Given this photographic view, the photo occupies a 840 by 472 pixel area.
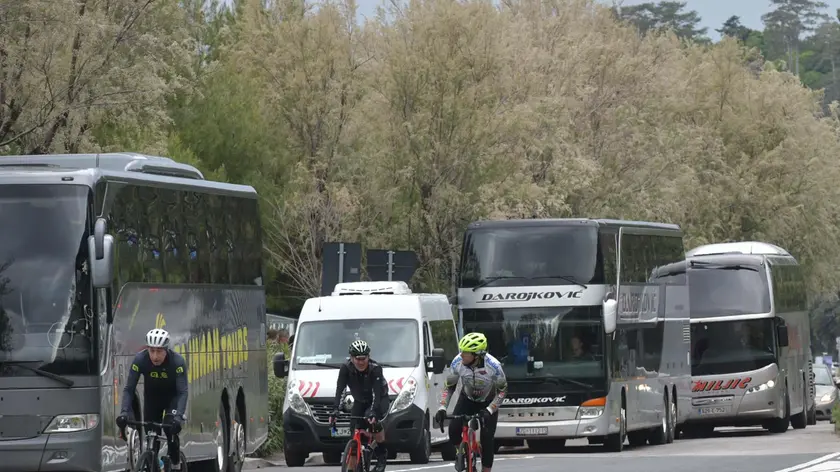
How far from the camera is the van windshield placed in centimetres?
2688

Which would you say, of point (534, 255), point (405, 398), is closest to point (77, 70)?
point (534, 255)

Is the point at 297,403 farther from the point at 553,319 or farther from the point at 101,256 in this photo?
the point at 101,256

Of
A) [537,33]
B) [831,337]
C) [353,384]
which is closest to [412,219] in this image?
[537,33]

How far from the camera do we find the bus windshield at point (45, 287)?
17.7 metres

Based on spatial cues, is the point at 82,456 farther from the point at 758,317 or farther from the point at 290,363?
the point at 758,317

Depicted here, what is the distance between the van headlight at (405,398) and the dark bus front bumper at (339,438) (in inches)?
2.3

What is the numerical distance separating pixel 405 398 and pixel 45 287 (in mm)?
9299

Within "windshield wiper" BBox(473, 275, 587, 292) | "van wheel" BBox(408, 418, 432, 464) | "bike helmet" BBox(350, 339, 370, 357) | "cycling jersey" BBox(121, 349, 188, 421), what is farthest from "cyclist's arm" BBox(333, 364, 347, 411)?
"windshield wiper" BBox(473, 275, 587, 292)

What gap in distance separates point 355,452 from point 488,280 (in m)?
12.6

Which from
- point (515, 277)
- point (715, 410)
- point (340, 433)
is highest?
point (515, 277)

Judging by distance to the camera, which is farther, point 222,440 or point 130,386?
point 222,440

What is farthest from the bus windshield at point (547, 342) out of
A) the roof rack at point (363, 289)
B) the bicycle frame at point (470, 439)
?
the bicycle frame at point (470, 439)

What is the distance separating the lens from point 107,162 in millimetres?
21016

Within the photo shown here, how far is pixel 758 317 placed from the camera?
38.5 meters
